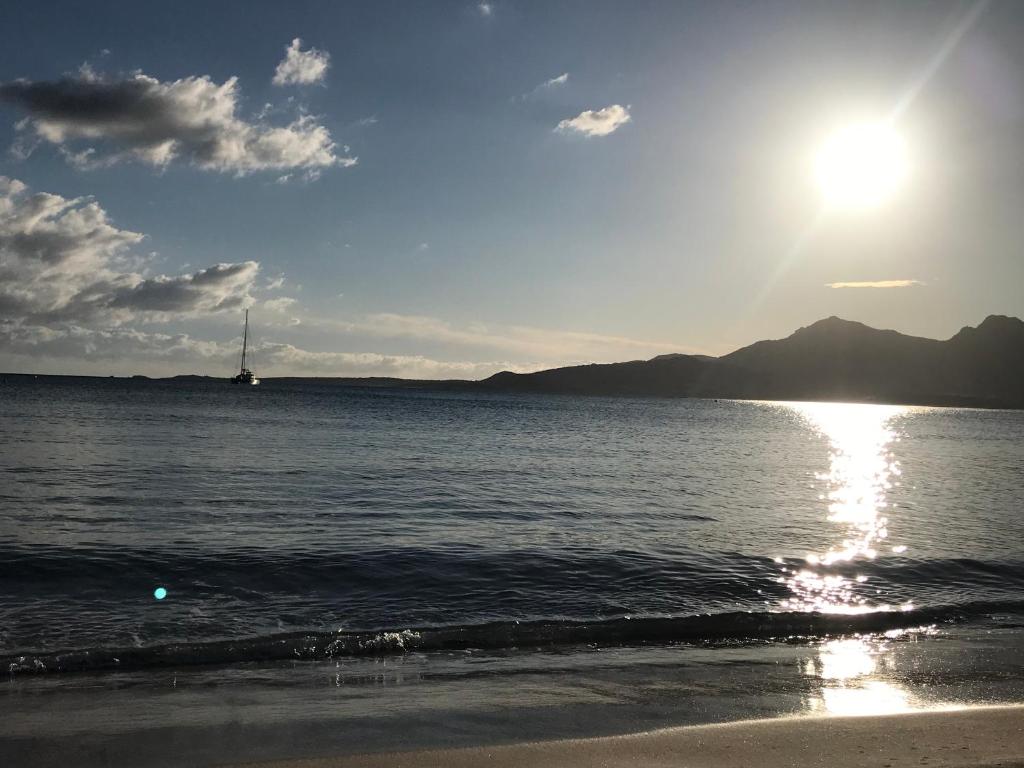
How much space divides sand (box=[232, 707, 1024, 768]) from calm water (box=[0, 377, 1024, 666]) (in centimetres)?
434

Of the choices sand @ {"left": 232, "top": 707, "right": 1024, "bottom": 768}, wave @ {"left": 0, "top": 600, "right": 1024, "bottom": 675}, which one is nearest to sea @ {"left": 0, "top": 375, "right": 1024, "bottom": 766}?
wave @ {"left": 0, "top": 600, "right": 1024, "bottom": 675}

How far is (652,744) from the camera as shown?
711 centimetres

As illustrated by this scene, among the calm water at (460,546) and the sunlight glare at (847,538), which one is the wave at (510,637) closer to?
the calm water at (460,546)

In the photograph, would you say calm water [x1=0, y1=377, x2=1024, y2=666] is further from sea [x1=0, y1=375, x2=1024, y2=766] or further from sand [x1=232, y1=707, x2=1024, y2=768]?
sand [x1=232, y1=707, x2=1024, y2=768]

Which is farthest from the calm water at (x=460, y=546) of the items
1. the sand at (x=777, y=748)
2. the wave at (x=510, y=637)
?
the sand at (x=777, y=748)

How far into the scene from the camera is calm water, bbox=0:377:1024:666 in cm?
1248

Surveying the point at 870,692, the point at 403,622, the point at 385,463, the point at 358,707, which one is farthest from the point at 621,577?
the point at 385,463

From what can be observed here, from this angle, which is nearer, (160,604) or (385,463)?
(160,604)

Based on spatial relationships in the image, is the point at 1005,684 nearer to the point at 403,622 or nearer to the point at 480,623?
the point at 480,623

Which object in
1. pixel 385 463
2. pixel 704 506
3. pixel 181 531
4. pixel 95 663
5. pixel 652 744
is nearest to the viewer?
pixel 652 744

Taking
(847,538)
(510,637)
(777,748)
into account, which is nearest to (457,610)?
(510,637)

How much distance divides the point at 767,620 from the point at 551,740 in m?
6.64

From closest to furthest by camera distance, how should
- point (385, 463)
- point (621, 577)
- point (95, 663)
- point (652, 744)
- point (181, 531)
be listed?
point (652, 744), point (95, 663), point (621, 577), point (181, 531), point (385, 463)

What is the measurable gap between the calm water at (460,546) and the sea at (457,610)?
0.09 meters
